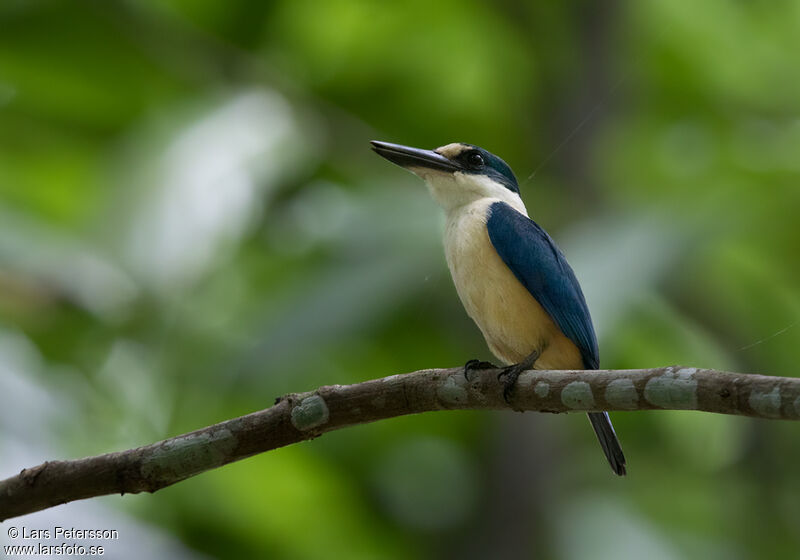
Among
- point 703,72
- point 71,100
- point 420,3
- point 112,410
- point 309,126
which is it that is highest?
point 703,72

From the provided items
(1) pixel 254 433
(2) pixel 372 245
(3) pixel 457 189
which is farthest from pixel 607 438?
(2) pixel 372 245

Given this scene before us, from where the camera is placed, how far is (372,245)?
5027 millimetres

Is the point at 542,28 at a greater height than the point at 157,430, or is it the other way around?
the point at 542,28

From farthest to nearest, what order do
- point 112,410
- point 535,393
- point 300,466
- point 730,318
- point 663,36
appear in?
point 663,36 → point 300,466 → point 112,410 → point 730,318 → point 535,393

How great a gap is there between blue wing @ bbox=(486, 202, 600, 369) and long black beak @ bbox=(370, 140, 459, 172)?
1.43 feet

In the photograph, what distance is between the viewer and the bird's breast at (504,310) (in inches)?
128

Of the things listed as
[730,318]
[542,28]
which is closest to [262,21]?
[542,28]

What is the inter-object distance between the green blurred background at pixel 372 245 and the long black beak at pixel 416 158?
2.95 ft

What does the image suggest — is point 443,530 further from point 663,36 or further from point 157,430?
point 663,36

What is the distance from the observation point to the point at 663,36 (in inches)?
265

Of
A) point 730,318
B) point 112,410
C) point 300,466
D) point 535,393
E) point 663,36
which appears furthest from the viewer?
point 663,36

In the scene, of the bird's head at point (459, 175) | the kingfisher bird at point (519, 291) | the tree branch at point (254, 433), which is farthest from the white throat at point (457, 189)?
the tree branch at point (254, 433)

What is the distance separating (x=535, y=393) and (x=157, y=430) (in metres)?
3.38

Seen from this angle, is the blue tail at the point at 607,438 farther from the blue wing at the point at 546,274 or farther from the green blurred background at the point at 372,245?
the green blurred background at the point at 372,245
